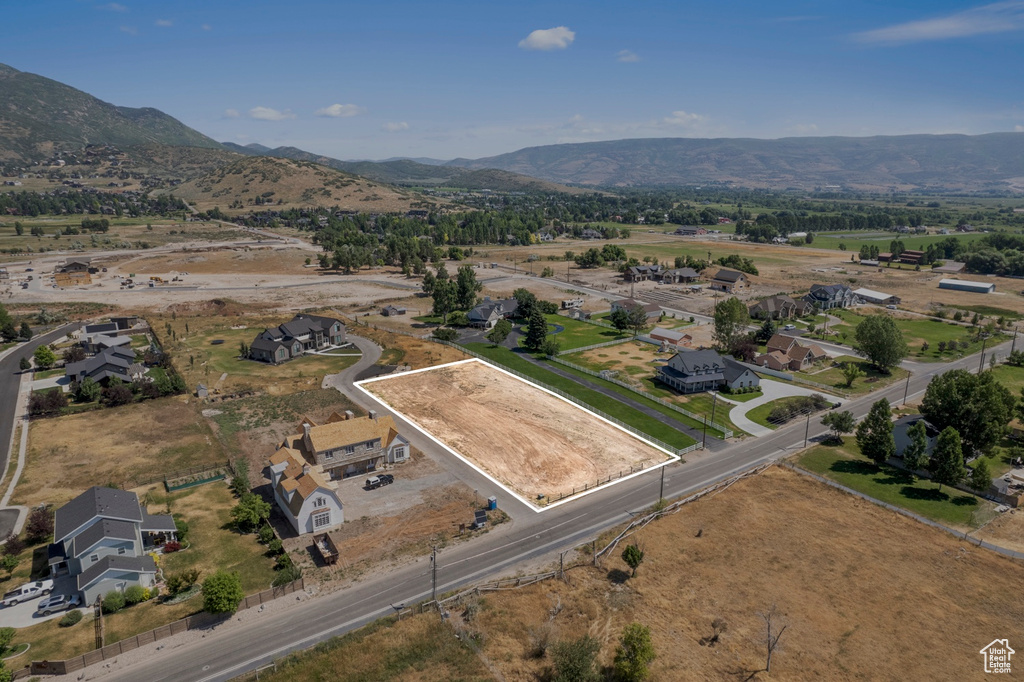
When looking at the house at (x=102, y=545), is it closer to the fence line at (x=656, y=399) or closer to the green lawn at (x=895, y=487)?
the fence line at (x=656, y=399)

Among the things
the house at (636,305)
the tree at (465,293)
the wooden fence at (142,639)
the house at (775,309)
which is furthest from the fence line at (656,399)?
the house at (775,309)

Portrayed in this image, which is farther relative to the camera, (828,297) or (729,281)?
(729,281)

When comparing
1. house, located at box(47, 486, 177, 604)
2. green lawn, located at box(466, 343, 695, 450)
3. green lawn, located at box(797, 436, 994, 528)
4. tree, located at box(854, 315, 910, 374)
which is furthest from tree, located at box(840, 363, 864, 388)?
house, located at box(47, 486, 177, 604)

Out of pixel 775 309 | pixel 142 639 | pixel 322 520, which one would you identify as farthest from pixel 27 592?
pixel 775 309

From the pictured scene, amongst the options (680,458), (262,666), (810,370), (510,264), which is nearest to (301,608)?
(262,666)

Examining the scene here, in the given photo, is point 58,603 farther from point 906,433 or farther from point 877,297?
point 877,297

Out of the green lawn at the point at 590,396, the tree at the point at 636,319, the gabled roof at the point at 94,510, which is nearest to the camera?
the gabled roof at the point at 94,510

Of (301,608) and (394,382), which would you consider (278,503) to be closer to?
(301,608)
